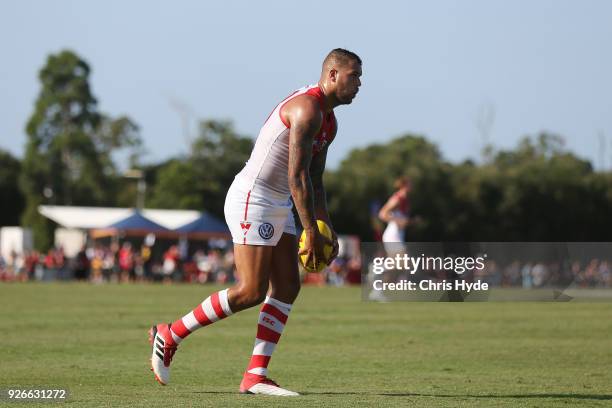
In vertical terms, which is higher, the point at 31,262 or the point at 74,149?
the point at 74,149

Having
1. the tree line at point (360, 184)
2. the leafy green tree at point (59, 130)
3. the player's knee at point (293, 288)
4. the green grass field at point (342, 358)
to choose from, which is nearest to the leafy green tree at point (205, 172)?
the tree line at point (360, 184)

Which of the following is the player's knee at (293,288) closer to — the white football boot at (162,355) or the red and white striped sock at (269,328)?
the red and white striped sock at (269,328)

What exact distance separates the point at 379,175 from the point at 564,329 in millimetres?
79703

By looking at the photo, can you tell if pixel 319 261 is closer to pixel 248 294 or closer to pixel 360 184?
pixel 248 294

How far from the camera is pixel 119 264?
53000 mm

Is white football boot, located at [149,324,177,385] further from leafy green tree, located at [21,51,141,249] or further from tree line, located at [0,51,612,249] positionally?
leafy green tree, located at [21,51,141,249]

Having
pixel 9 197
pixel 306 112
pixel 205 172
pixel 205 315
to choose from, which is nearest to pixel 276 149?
pixel 306 112

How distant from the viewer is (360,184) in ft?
311

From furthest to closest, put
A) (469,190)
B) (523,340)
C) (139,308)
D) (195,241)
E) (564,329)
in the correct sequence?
(469,190)
(195,241)
(139,308)
(564,329)
(523,340)

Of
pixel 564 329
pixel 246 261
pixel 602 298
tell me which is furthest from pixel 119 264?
pixel 246 261

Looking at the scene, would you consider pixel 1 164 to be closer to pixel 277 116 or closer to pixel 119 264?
pixel 119 264

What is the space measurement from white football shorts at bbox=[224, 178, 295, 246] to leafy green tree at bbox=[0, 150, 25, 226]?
328 ft

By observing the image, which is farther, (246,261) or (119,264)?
(119,264)

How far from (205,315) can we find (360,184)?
283 ft
